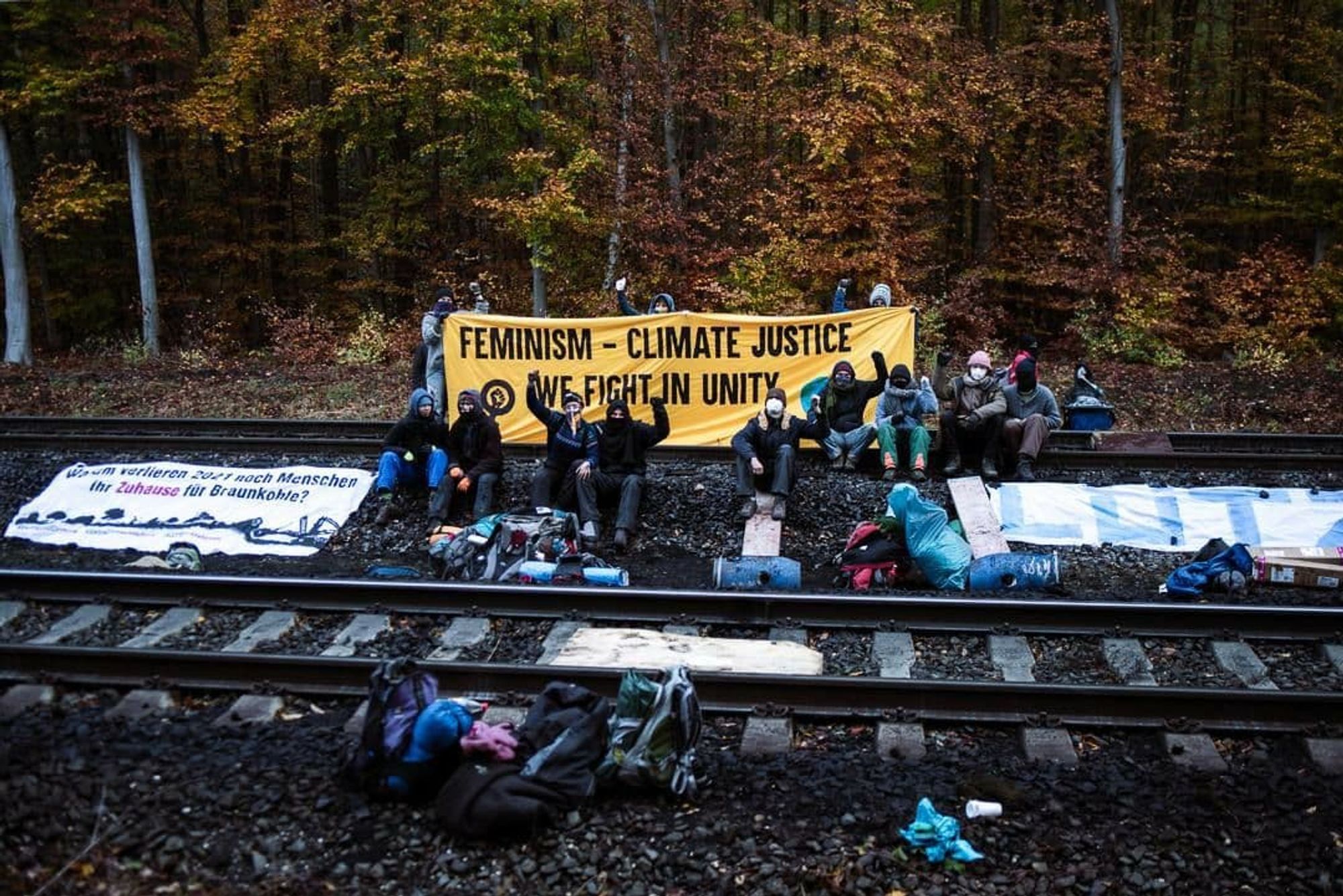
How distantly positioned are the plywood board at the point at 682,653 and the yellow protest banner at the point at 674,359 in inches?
212

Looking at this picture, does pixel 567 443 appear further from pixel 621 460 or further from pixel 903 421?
pixel 903 421

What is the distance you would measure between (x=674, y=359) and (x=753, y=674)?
6.83 m

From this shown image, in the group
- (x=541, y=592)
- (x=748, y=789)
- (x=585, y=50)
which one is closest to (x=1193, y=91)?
(x=585, y=50)

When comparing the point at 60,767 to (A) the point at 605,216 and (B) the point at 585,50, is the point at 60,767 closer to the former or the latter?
(A) the point at 605,216

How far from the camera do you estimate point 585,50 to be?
24578mm

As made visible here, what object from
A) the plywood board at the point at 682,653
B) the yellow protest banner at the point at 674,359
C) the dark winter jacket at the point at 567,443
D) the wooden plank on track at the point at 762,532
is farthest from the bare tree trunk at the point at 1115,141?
the plywood board at the point at 682,653

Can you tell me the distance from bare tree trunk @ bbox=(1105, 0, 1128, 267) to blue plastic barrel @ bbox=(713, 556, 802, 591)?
48.9 feet

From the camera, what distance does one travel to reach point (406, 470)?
1231 cm

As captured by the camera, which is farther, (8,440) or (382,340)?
(382,340)

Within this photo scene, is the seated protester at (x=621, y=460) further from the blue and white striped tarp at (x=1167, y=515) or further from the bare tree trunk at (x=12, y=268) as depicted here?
the bare tree trunk at (x=12, y=268)

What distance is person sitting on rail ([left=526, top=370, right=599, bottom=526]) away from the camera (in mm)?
11602

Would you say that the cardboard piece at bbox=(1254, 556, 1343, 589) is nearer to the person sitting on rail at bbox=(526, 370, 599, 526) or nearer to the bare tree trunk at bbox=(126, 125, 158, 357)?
the person sitting on rail at bbox=(526, 370, 599, 526)

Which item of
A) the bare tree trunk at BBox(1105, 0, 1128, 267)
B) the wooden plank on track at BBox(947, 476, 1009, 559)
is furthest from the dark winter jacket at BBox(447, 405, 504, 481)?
the bare tree trunk at BBox(1105, 0, 1128, 267)

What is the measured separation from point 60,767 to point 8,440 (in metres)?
9.59
